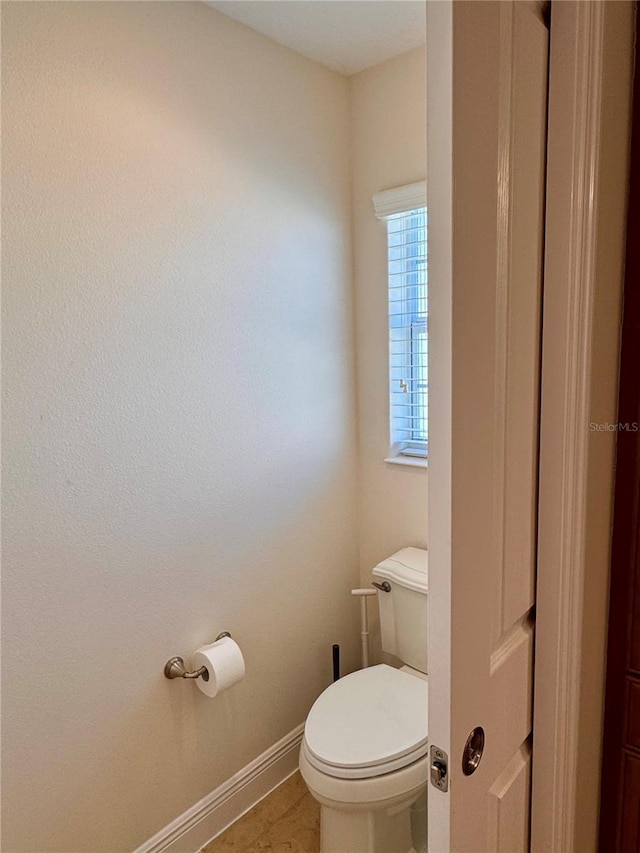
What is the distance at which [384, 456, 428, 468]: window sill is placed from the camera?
6.43 feet

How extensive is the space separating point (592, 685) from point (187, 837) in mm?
1329

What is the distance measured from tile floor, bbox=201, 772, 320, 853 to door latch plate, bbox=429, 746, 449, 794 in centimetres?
125

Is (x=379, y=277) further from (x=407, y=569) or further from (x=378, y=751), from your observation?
(x=378, y=751)

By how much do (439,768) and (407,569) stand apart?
117 cm

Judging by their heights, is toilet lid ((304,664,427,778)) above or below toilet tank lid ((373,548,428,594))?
below

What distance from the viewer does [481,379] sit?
2.20 ft

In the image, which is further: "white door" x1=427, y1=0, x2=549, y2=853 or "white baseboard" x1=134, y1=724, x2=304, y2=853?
"white baseboard" x1=134, y1=724, x2=304, y2=853

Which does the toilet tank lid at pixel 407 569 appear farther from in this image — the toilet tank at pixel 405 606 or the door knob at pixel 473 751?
the door knob at pixel 473 751

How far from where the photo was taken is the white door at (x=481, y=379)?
1.99ft

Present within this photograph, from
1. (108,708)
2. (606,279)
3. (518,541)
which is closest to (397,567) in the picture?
(108,708)

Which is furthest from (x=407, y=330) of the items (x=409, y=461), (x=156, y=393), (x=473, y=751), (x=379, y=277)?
(x=473, y=751)

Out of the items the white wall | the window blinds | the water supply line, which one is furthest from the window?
the water supply line

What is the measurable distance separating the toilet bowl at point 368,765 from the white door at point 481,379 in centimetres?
61

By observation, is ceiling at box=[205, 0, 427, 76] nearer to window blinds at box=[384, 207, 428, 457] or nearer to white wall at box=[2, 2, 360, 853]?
white wall at box=[2, 2, 360, 853]
